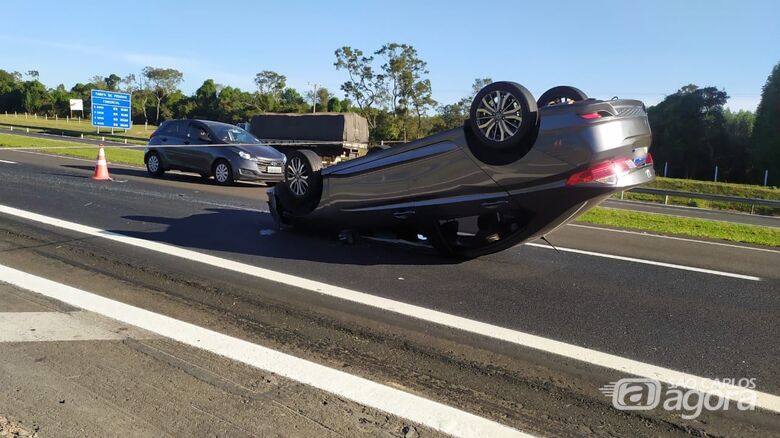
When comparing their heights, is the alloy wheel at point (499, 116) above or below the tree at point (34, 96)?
below

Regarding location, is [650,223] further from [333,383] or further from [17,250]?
[17,250]

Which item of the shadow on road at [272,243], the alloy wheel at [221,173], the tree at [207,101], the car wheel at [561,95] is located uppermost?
the tree at [207,101]

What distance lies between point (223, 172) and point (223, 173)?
0.03m

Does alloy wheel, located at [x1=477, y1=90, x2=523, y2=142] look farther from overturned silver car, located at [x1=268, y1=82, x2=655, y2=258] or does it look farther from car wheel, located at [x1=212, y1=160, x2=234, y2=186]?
car wheel, located at [x1=212, y1=160, x2=234, y2=186]

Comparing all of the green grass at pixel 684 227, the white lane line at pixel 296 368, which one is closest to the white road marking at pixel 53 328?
the white lane line at pixel 296 368

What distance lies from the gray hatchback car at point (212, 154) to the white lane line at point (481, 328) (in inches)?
284

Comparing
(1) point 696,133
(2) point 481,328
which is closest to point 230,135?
(2) point 481,328

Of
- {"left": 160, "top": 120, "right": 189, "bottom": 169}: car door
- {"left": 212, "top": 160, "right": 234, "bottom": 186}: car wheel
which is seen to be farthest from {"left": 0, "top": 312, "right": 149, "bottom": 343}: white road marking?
{"left": 160, "top": 120, "right": 189, "bottom": 169}: car door

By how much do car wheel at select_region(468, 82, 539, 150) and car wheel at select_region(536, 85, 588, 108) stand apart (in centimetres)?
118

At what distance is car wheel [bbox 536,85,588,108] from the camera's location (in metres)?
6.35

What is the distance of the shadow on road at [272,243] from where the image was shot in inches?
260

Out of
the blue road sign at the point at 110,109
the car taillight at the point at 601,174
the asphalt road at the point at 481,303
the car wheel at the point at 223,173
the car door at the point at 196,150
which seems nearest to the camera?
the asphalt road at the point at 481,303

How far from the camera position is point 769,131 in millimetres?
53906

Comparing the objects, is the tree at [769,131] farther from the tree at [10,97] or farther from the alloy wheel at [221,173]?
the tree at [10,97]
